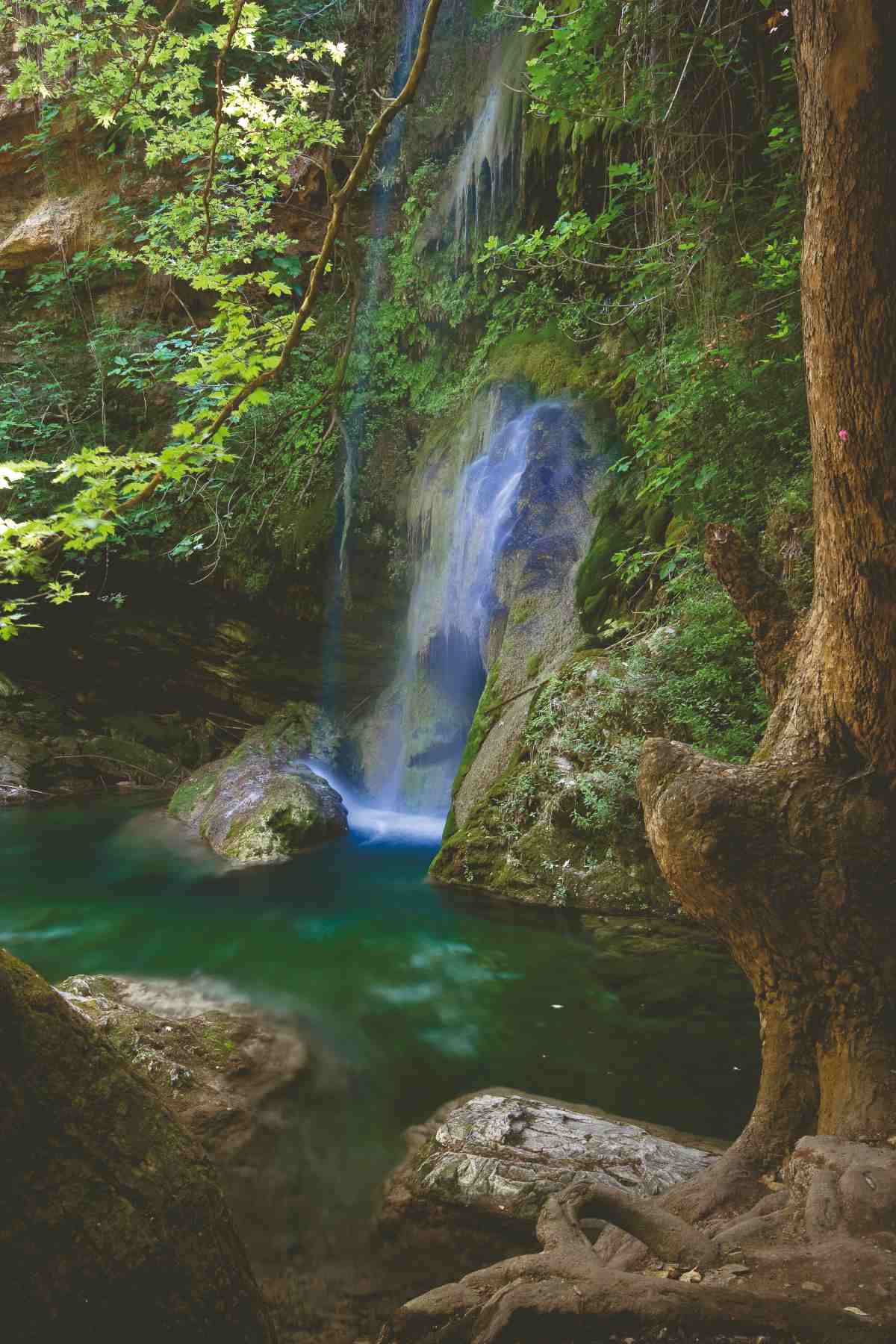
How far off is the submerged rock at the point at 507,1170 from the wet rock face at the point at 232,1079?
0.49 metres

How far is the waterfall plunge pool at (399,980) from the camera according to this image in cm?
374

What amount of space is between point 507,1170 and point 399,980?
100.0 inches

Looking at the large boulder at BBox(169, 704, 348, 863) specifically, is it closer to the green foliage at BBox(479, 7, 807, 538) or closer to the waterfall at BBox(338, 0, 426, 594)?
the waterfall at BBox(338, 0, 426, 594)

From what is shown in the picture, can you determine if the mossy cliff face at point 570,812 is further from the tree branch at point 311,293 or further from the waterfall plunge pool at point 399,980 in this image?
the tree branch at point 311,293

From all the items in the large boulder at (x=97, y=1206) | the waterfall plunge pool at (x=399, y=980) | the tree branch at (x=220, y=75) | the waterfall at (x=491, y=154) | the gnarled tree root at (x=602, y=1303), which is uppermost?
A: the waterfall at (x=491, y=154)

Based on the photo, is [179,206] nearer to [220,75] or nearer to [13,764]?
[220,75]

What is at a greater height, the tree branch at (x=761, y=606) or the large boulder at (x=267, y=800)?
the tree branch at (x=761, y=606)

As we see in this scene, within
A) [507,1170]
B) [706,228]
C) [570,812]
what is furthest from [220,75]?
[570,812]

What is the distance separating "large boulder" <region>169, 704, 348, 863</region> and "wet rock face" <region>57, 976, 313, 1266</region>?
400 centimetres

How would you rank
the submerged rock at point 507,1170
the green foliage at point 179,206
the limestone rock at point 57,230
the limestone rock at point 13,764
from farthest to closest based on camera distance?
the limestone rock at point 57,230 < the limestone rock at point 13,764 < the green foliage at point 179,206 < the submerged rock at point 507,1170

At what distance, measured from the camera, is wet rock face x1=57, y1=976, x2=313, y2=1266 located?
3162mm

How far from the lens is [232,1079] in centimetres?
388

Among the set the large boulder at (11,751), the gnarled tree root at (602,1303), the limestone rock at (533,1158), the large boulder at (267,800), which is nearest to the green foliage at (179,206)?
Answer: the gnarled tree root at (602,1303)

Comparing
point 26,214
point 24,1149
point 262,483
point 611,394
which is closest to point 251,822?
point 262,483
